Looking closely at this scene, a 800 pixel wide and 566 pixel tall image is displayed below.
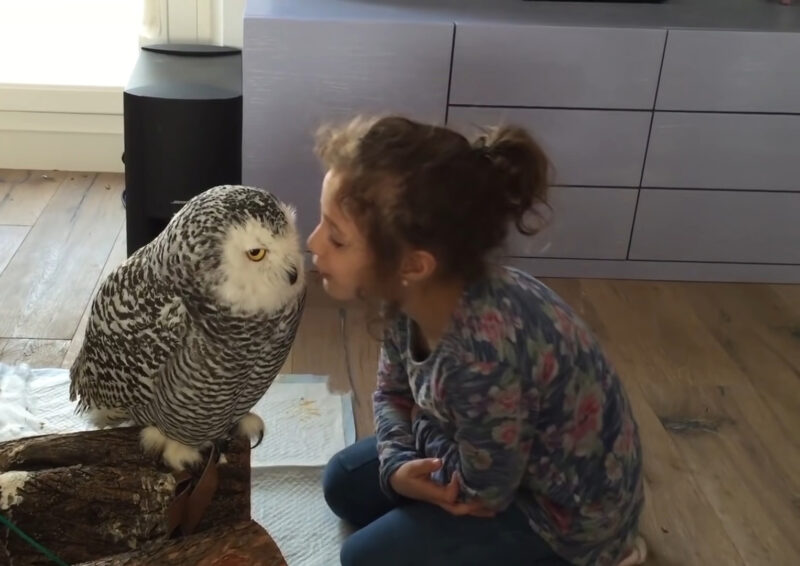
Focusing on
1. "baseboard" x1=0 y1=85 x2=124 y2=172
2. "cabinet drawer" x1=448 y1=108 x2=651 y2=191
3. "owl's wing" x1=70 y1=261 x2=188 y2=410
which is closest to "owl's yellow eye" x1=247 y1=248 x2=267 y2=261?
"owl's wing" x1=70 y1=261 x2=188 y2=410

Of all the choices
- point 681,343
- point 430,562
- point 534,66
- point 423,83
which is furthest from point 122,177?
point 430,562

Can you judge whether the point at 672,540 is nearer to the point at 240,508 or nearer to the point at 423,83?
the point at 240,508

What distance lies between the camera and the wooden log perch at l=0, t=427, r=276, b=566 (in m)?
0.98

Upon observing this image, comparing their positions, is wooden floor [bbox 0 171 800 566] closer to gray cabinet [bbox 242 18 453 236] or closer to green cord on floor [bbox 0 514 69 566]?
gray cabinet [bbox 242 18 453 236]

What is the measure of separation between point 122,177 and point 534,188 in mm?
1824

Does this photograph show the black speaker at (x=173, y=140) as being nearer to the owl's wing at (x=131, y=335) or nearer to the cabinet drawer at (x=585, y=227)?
the cabinet drawer at (x=585, y=227)

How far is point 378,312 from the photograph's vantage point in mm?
1104

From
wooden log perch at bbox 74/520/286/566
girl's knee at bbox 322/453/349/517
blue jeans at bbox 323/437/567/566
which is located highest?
wooden log perch at bbox 74/520/286/566

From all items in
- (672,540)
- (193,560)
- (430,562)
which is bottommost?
(672,540)

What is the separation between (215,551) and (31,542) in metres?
0.19

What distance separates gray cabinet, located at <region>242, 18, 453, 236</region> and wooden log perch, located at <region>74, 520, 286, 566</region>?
112 centimetres

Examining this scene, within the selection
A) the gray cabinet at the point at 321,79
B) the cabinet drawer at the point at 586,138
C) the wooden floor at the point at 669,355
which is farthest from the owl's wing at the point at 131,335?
the cabinet drawer at the point at 586,138

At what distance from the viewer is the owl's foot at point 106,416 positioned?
111 centimetres

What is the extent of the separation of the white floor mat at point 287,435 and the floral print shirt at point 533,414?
25 centimetres
